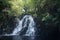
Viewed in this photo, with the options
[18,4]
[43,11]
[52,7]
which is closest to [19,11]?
[18,4]

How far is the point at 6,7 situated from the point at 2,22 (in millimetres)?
2357

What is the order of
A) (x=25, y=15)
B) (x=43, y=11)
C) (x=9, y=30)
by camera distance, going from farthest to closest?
(x=25, y=15)
(x=9, y=30)
(x=43, y=11)

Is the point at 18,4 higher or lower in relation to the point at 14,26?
higher

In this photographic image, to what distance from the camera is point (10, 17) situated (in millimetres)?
37594

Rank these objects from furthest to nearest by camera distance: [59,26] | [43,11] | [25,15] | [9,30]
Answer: [25,15]
[9,30]
[43,11]
[59,26]

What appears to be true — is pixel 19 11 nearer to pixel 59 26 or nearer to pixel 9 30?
pixel 9 30

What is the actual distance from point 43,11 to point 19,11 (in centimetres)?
1160

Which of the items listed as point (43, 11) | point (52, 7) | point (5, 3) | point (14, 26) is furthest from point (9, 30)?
point (52, 7)

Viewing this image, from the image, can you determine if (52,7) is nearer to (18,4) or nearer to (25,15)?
(18,4)

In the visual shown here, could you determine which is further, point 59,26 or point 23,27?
point 23,27

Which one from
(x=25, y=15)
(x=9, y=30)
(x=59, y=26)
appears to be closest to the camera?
(x=59, y=26)

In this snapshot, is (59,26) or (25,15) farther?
(25,15)

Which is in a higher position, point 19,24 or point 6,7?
point 6,7

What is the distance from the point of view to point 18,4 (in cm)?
3891
